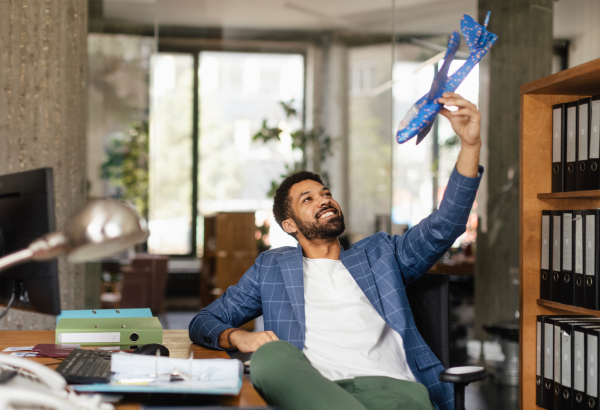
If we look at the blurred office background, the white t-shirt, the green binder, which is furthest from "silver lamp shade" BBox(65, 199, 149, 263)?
the blurred office background

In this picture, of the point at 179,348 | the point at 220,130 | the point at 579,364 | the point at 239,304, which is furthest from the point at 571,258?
the point at 220,130

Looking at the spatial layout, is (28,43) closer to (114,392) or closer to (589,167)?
(114,392)

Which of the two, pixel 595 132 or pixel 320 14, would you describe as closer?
pixel 595 132

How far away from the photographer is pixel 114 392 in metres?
1.11

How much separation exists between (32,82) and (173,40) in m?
3.06

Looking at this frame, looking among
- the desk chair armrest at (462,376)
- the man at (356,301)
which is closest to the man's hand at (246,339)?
the man at (356,301)

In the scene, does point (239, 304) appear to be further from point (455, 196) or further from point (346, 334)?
point (455, 196)

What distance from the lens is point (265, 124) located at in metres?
5.90

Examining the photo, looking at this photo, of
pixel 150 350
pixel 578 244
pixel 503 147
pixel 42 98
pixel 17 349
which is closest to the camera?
pixel 150 350

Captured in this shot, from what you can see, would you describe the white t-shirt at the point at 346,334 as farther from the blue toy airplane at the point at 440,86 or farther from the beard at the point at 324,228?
the blue toy airplane at the point at 440,86

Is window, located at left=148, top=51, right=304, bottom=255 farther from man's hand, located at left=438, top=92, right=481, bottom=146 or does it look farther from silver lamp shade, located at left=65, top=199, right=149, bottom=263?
silver lamp shade, located at left=65, top=199, right=149, bottom=263

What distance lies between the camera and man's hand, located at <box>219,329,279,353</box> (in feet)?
4.98

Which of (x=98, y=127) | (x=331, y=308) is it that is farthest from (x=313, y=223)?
(x=98, y=127)

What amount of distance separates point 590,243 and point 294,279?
992 millimetres
